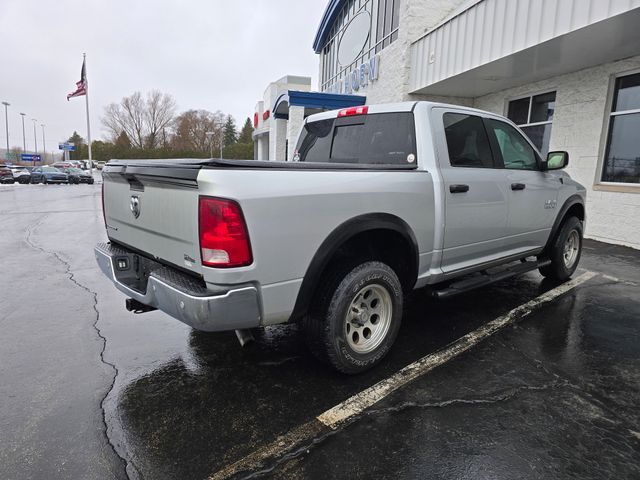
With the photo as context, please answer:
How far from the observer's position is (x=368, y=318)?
3.15m

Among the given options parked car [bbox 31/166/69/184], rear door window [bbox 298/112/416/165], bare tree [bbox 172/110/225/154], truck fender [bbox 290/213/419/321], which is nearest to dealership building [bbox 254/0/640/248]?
rear door window [bbox 298/112/416/165]

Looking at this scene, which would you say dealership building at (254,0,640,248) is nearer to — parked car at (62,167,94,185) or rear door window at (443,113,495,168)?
rear door window at (443,113,495,168)

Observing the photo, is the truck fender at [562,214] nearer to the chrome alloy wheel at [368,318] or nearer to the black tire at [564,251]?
the black tire at [564,251]

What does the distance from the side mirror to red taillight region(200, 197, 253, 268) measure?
3764mm

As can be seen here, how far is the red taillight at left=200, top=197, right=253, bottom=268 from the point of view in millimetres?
2266

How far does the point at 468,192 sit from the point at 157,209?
8.22ft

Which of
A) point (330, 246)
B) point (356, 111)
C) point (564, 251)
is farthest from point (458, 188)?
point (564, 251)

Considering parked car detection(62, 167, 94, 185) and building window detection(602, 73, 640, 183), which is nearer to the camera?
building window detection(602, 73, 640, 183)

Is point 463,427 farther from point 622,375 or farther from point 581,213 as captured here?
point 581,213

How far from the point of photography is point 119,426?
250 cm

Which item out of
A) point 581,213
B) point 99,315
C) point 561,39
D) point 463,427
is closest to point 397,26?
point 561,39

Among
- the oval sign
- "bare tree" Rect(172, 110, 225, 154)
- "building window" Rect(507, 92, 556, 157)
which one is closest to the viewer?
"building window" Rect(507, 92, 556, 157)

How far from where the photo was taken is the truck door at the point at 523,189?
421cm

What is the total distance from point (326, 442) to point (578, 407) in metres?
1.67
